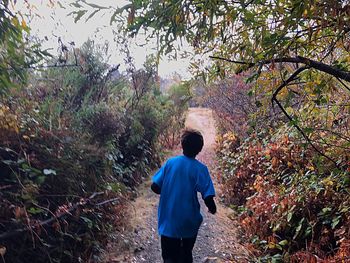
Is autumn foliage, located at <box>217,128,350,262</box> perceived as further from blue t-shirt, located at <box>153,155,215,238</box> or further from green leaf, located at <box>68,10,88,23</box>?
green leaf, located at <box>68,10,88,23</box>

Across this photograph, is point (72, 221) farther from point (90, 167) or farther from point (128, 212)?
point (128, 212)

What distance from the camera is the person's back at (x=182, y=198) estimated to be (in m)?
3.79

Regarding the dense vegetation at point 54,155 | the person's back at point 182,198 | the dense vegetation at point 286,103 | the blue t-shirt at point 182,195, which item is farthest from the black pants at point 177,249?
the dense vegetation at point 286,103

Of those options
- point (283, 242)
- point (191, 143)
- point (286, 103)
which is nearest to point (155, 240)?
point (283, 242)

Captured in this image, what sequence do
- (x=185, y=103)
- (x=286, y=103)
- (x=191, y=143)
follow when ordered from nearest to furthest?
(x=286, y=103)
(x=191, y=143)
(x=185, y=103)

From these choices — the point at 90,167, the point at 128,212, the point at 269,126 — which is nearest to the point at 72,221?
the point at 90,167

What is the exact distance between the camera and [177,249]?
3.95 meters

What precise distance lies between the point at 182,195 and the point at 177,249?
64 cm

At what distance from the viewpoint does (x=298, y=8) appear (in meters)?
2.25

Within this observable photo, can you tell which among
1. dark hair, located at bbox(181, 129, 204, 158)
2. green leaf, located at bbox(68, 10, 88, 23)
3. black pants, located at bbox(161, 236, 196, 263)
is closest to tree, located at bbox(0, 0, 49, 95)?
green leaf, located at bbox(68, 10, 88, 23)

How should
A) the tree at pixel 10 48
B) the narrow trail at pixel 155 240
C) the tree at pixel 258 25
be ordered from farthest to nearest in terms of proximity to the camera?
the narrow trail at pixel 155 240
the tree at pixel 10 48
the tree at pixel 258 25

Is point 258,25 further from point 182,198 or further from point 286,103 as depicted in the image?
point 182,198

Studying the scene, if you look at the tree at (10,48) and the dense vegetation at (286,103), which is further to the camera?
the tree at (10,48)

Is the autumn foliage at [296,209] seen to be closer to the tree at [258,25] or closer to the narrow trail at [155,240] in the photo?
the narrow trail at [155,240]
